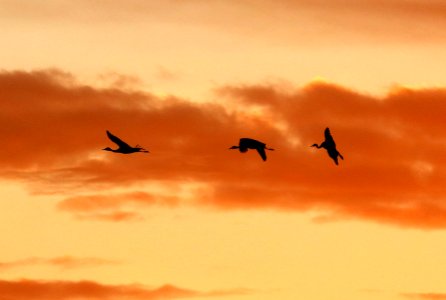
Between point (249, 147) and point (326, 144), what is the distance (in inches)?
342

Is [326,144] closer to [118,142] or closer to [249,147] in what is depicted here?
[249,147]

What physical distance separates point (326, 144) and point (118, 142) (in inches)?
895

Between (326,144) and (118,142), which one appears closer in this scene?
(326,144)

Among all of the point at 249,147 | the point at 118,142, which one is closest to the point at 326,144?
the point at 249,147

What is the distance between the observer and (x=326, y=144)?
153125mm

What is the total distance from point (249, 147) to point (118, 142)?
1416cm

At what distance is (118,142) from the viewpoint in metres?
164

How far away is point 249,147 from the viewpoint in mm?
158125
